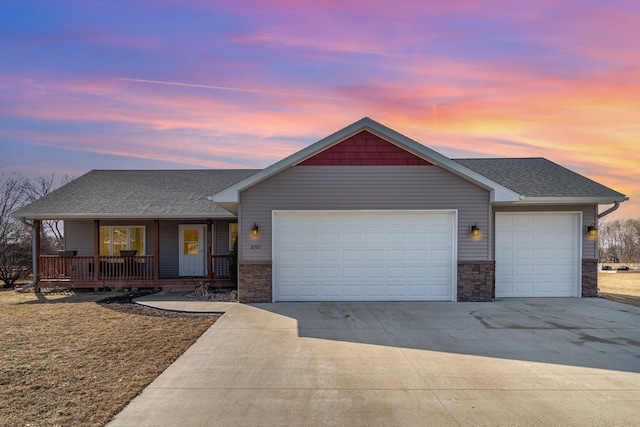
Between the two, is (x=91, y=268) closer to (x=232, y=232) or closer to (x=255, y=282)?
(x=232, y=232)

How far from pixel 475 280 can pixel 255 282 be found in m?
6.09

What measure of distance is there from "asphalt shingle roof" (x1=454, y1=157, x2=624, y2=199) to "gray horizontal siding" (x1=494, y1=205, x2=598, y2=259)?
18.6 inches

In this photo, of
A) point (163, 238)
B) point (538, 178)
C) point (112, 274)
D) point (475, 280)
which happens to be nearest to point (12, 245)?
point (112, 274)

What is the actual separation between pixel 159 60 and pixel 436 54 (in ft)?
28.0

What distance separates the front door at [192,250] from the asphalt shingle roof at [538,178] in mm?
10236

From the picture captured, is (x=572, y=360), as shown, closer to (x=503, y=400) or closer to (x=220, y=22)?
(x=503, y=400)

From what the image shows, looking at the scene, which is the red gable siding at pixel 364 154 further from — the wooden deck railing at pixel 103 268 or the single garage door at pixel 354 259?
the wooden deck railing at pixel 103 268

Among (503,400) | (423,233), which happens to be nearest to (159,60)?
(423,233)

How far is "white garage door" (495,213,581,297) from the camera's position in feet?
37.4

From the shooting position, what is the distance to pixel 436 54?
11.5 m

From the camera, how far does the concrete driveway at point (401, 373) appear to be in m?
4.23

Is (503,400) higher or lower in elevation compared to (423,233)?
lower

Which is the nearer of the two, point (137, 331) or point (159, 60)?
point (137, 331)

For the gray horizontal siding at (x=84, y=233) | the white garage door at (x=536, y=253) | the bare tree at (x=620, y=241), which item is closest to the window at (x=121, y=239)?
the gray horizontal siding at (x=84, y=233)
